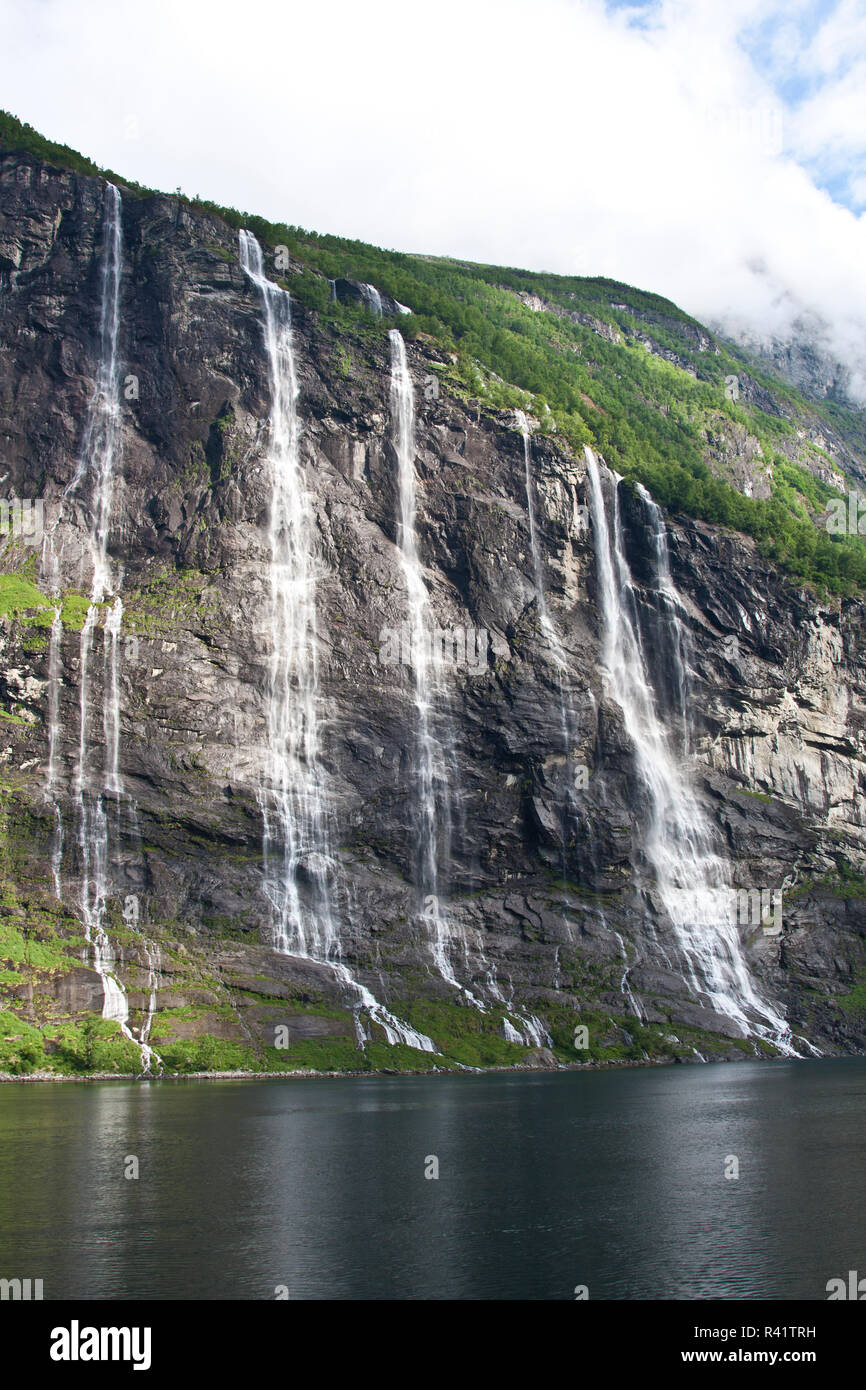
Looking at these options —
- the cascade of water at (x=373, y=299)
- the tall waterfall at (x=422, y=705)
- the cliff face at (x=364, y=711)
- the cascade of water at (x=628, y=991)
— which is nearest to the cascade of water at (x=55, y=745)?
the cliff face at (x=364, y=711)

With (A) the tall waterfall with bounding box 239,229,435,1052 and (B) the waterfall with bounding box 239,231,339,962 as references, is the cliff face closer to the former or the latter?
(A) the tall waterfall with bounding box 239,229,435,1052

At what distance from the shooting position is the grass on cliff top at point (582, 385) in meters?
110

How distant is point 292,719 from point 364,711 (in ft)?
20.7

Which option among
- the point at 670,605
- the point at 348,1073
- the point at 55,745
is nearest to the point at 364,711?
the point at 55,745

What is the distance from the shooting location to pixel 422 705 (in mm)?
91312

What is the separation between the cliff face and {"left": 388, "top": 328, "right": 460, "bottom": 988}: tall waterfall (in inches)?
32.5

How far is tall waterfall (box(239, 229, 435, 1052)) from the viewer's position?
255ft

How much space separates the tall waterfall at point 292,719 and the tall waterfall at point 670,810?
86.8ft

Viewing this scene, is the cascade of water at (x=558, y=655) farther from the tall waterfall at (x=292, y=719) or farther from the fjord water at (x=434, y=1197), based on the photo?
the fjord water at (x=434, y=1197)

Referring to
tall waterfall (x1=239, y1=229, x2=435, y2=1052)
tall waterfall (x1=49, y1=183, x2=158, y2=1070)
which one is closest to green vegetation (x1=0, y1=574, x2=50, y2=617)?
tall waterfall (x1=49, y1=183, x2=158, y2=1070)

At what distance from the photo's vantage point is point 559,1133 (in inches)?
1631

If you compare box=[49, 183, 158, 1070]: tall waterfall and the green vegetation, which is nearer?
box=[49, 183, 158, 1070]: tall waterfall

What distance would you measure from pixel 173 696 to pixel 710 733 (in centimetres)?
4955

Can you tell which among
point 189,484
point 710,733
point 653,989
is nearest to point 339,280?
point 189,484
